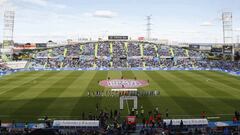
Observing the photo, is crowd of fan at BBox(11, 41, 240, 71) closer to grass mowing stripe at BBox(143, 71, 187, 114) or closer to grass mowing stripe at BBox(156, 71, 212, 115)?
grass mowing stripe at BBox(156, 71, 212, 115)

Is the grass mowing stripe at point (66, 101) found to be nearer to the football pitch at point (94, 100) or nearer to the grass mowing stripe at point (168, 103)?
the football pitch at point (94, 100)

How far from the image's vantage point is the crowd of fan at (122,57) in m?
95.1

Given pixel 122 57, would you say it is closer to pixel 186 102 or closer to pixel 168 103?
pixel 186 102

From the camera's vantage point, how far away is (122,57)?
102688 millimetres

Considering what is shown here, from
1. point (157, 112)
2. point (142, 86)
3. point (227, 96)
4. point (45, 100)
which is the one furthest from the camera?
point (142, 86)

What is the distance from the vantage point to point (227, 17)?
94.2 meters

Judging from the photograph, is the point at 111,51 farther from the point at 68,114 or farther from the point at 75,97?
the point at 68,114

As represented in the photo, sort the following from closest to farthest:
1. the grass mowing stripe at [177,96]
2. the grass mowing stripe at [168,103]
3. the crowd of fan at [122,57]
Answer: the grass mowing stripe at [168,103], the grass mowing stripe at [177,96], the crowd of fan at [122,57]

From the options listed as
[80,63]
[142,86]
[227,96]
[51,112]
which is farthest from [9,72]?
[227,96]

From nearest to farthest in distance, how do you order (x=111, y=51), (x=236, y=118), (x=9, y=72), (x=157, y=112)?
(x=236, y=118) → (x=157, y=112) → (x=9, y=72) → (x=111, y=51)

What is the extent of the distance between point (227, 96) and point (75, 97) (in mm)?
20478

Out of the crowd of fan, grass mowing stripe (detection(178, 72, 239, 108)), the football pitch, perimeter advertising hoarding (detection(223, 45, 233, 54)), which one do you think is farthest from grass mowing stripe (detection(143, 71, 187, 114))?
perimeter advertising hoarding (detection(223, 45, 233, 54))

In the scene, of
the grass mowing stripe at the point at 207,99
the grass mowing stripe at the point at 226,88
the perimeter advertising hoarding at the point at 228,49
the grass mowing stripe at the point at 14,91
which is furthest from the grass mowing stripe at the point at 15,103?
the perimeter advertising hoarding at the point at 228,49

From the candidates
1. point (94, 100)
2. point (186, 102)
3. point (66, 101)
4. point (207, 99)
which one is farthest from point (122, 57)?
point (186, 102)
